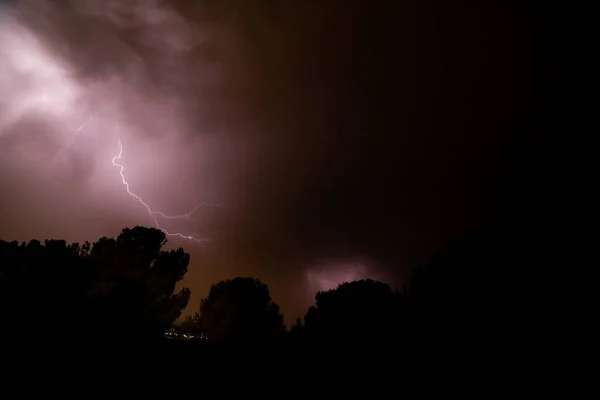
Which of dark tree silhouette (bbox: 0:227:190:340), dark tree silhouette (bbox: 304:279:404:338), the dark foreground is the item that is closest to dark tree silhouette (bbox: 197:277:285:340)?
dark tree silhouette (bbox: 304:279:404:338)

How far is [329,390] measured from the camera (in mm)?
17266

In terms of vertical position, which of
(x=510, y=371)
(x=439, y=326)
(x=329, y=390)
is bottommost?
(x=329, y=390)

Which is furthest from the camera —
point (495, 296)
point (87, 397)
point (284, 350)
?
point (495, 296)

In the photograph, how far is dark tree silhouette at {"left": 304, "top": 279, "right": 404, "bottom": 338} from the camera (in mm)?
32906

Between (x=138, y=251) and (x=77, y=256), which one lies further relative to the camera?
(x=138, y=251)

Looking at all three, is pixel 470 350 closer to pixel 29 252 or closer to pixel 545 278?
pixel 545 278

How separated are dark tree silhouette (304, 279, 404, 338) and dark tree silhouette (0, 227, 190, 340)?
18948mm

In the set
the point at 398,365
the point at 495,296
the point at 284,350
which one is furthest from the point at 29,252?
the point at 495,296

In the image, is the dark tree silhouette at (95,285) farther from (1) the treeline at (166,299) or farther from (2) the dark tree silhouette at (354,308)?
(2) the dark tree silhouette at (354,308)

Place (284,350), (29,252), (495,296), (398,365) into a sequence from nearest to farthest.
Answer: (398,365)
(284,350)
(495,296)
(29,252)

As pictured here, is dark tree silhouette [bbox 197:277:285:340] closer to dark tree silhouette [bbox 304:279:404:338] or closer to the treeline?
the treeline

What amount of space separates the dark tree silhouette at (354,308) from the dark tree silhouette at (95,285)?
62.2ft

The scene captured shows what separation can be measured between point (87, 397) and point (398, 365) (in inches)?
694

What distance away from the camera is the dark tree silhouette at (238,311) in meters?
47.6
